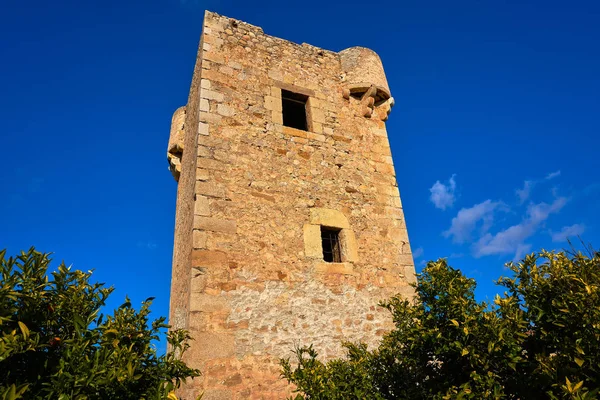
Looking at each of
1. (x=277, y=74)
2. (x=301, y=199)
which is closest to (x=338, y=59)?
(x=277, y=74)

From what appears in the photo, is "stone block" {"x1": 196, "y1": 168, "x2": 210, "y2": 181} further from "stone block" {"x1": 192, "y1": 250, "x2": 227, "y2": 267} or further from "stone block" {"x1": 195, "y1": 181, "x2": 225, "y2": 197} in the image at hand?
"stone block" {"x1": 192, "y1": 250, "x2": 227, "y2": 267}

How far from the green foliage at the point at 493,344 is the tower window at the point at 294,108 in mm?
4447

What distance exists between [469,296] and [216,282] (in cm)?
307

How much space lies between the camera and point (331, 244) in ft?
22.0

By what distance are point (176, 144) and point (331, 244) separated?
4.17 m

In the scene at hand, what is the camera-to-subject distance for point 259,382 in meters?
5.10

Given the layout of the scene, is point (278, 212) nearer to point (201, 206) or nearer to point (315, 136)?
point (201, 206)

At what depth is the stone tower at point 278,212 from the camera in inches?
207

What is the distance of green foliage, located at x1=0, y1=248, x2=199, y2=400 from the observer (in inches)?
103

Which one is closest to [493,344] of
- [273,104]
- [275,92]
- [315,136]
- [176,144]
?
[315,136]

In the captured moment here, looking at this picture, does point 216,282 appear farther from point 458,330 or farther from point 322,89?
point 322,89

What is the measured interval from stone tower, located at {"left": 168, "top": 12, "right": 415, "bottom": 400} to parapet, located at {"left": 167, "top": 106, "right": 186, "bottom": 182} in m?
0.09

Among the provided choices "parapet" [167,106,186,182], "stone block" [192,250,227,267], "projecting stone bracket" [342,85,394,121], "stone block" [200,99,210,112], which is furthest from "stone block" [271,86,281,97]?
"stone block" [192,250,227,267]

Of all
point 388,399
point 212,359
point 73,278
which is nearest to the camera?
point 73,278
